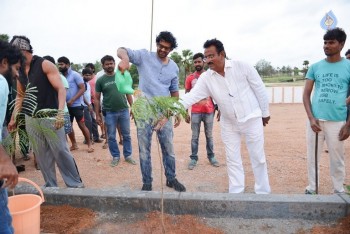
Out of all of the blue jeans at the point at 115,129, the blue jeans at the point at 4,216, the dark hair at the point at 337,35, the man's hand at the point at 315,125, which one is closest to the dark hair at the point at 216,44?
the dark hair at the point at 337,35

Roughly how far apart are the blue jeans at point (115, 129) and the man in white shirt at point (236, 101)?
2.38 meters

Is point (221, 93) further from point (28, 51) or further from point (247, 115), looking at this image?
point (28, 51)

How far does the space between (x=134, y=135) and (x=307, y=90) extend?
583 cm

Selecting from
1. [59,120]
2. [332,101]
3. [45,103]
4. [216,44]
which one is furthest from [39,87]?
[332,101]

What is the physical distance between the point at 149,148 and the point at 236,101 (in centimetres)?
126

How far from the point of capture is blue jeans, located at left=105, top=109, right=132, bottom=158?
5.37m

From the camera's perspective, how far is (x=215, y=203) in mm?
2664

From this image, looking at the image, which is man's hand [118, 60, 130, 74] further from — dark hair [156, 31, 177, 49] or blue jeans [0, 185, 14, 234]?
blue jeans [0, 185, 14, 234]

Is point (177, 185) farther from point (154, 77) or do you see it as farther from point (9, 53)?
point (9, 53)

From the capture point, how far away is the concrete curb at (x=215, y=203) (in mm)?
2555

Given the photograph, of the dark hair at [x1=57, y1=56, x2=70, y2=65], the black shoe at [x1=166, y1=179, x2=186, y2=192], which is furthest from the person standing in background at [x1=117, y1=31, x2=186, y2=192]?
the dark hair at [x1=57, y1=56, x2=70, y2=65]

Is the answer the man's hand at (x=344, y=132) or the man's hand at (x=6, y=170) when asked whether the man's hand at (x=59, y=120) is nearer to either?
the man's hand at (x=6, y=170)

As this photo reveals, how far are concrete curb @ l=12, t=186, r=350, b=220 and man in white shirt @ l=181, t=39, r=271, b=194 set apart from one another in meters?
0.77

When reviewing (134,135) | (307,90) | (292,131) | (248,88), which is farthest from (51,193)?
(292,131)
